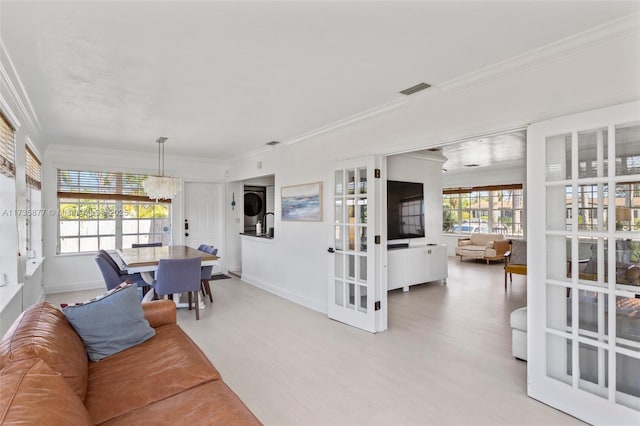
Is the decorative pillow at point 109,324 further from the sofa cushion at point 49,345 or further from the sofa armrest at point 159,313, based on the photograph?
the sofa armrest at point 159,313

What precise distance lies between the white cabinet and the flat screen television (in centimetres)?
29

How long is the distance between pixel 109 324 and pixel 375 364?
6.92ft

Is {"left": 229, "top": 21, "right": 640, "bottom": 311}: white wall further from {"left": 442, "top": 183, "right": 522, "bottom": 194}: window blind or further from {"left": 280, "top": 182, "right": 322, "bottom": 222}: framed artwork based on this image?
{"left": 442, "top": 183, "right": 522, "bottom": 194}: window blind

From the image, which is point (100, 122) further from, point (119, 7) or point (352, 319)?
point (352, 319)

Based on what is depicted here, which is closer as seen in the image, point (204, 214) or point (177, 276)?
point (177, 276)

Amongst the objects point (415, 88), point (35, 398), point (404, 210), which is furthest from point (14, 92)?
point (404, 210)

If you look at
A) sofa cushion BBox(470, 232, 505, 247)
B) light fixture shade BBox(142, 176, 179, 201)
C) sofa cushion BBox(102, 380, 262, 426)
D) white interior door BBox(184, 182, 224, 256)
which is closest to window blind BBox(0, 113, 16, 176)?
light fixture shade BBox(142, 176, 179, 201)

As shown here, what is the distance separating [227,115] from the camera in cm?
393

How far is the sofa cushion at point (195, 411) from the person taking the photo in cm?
144

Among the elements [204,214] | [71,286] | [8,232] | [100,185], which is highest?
[100,185]

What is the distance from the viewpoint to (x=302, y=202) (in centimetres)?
489

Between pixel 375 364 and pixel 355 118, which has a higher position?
pixel 355 118

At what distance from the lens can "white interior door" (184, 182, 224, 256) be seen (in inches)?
275

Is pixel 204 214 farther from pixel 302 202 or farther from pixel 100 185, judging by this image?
pixel 302 202
